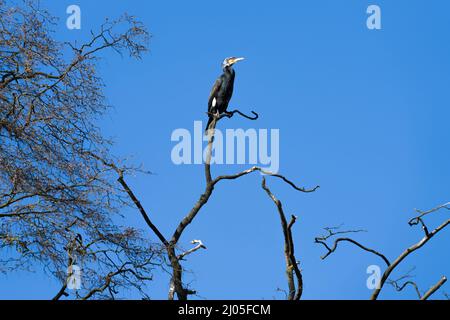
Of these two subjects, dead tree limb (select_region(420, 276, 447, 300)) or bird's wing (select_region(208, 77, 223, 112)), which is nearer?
dead tree limb (select_region(420, 276, 447, 300))

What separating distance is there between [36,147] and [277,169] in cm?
238

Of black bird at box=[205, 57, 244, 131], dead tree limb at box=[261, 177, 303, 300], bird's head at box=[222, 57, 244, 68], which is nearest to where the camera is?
dead tree limb at box=[261, 177, 303, 300]

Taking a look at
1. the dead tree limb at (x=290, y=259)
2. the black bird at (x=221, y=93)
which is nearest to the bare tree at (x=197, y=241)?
the dead tree limb at (x=290, y=259)

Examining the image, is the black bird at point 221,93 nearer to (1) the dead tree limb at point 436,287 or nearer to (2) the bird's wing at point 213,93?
(2) the bird's wing at point 213,93

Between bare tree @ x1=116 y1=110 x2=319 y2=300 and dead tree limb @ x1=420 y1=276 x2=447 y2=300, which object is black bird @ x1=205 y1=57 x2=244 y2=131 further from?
dead tree limb @ x1=420 y1=276 x2=447 y2=300

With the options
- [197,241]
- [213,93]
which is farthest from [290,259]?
[213,93]

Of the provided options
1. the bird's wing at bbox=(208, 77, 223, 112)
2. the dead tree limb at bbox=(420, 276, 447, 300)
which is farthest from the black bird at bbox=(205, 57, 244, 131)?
the dead tree limb at bbox=(420, 276, 447, 300)

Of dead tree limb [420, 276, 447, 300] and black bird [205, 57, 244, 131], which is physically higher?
black bird [205, 57, 244, 131]

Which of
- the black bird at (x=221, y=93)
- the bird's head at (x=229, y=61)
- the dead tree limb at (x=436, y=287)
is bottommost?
the dead tree limb at (x=436, y=287)

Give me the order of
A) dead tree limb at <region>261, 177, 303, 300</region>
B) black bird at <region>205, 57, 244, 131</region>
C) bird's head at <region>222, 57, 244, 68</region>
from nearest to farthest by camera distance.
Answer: dead tree limb at <region>261, 177, 303, 300</region>
black bird at <region>205, 57, 244, 131</region>
bird's head at <region>222, 57, 244, 68</region>

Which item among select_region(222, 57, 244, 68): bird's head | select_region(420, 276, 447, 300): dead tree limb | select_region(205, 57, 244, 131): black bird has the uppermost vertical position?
select_region(222, 57, 244, 68): bird's head
